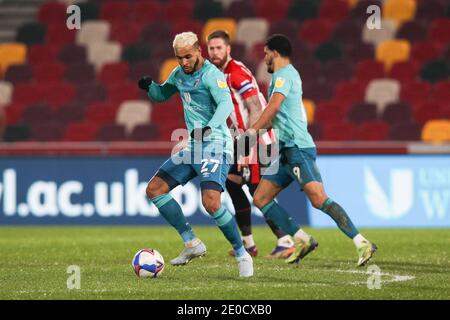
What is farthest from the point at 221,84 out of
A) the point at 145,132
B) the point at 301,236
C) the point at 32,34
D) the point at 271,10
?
the point at 32,34

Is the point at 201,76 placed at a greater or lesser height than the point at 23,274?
greater

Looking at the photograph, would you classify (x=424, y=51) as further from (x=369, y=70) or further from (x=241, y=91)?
(x=241, y=91)

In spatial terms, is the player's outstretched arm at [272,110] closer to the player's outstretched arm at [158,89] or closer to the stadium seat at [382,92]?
the player's outstretched arm at [158,89]

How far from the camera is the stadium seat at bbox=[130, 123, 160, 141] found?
20312 mm

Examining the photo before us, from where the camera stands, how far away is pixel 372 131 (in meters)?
19.9

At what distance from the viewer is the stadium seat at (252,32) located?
2273 centimetres

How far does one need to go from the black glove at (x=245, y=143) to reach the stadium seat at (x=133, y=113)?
1059 centimetres

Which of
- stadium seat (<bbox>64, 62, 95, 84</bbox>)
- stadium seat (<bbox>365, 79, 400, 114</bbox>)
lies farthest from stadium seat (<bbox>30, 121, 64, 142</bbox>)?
stadium seat (<bbox>365, 79, 400, 114</bbox>)

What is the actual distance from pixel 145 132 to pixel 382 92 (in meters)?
4.71

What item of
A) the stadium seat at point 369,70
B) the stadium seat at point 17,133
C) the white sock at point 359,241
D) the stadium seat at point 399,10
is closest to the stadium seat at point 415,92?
the stadium seat at point 369,70

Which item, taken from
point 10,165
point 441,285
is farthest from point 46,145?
point 441,285
